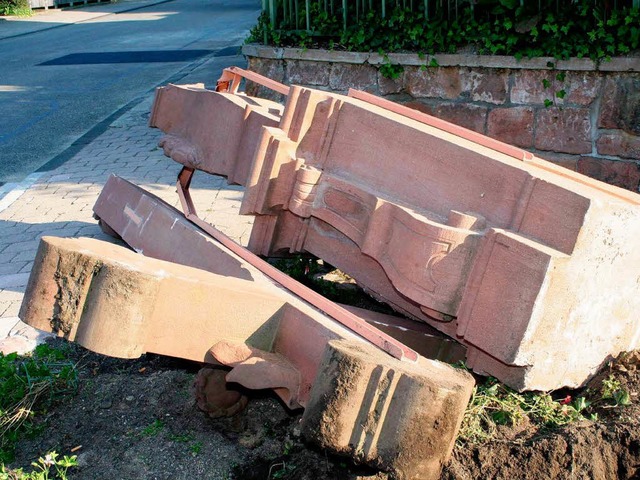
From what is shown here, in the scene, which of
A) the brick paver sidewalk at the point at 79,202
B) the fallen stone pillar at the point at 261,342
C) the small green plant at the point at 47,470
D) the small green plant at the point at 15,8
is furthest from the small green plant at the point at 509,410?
the small green plant at the point at 15,8

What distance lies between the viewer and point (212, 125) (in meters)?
4.35

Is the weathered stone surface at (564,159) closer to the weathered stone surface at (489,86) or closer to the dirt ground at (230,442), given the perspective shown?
Answer: the weathered stone surface at (489,86)

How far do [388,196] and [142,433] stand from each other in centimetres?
154

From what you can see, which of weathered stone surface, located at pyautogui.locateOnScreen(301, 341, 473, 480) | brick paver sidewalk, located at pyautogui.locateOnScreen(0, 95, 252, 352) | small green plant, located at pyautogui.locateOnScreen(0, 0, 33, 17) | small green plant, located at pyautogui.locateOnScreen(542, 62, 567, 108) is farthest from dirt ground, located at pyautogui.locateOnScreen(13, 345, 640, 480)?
small green plant, located at pyautogui.locateOnScreen(0, 0, 33, 17)

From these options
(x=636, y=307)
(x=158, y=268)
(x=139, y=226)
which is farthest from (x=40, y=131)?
(x=636, y=307)

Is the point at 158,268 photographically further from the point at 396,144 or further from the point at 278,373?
the point at 396,144

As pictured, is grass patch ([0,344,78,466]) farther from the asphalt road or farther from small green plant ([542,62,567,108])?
the asphalt road

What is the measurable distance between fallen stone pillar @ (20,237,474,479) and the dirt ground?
333mm

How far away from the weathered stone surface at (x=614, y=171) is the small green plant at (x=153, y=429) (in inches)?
156

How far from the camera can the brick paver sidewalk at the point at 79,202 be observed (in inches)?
203

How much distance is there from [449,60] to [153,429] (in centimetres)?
404

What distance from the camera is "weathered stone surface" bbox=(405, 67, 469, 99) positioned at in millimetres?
6211

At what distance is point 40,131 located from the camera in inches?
397

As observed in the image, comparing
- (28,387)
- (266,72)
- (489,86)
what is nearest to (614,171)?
(489,86)
